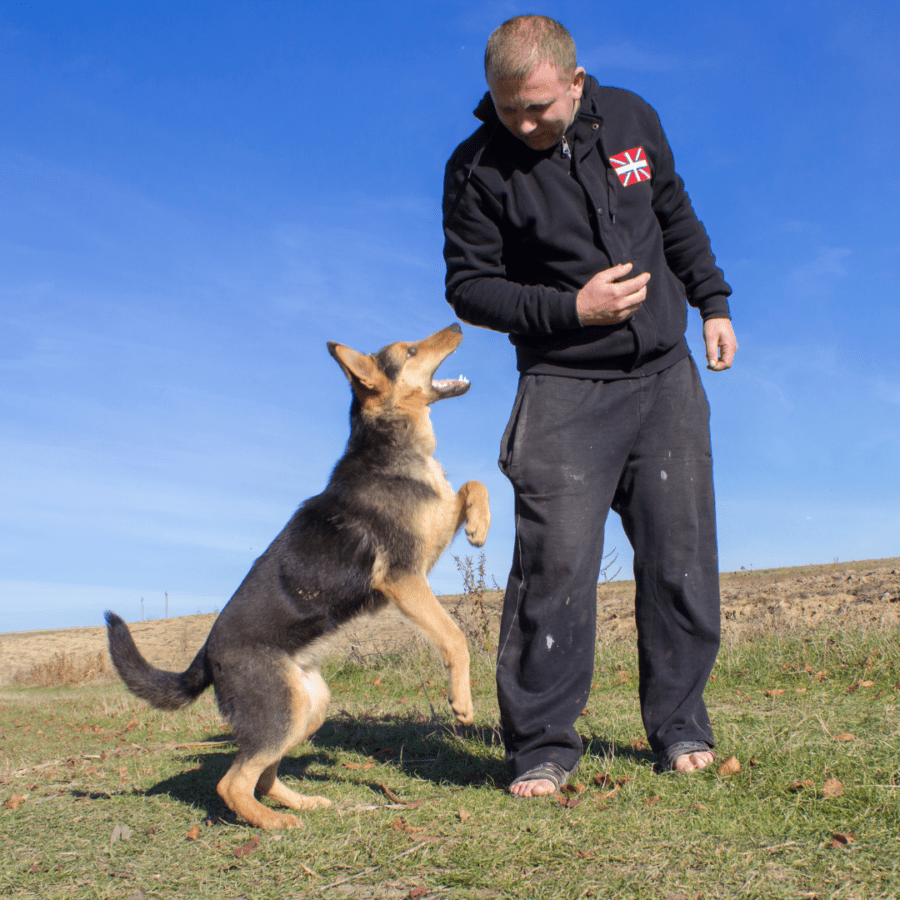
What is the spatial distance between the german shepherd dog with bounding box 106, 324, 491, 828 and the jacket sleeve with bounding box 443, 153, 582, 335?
103cm

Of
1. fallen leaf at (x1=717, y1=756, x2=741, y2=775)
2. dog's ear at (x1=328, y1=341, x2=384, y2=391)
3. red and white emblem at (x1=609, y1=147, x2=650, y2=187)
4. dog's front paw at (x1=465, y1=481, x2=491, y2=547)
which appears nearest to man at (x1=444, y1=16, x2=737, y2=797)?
red and white emblem at (x1=609, y1=147, x2=650, y2=187)

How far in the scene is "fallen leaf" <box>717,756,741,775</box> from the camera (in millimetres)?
3225

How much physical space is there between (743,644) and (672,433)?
3361 mm

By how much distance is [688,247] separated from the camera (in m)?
3.86

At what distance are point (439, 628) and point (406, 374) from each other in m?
1.64

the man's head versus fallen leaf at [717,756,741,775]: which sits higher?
the man's head

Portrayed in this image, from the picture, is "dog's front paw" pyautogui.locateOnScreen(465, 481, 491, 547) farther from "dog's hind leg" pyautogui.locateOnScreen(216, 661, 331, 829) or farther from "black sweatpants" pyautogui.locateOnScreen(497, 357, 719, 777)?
"dog's hind leg" pyautogui.locateOnScreen(216, 661, 331, 829)

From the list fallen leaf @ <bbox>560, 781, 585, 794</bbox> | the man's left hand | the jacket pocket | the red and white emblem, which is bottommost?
fallen leaf @ <bbox>560, 781, 585, 794</bbox>

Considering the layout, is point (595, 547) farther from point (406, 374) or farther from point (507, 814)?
point (406, 374)

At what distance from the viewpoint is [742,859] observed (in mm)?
2432

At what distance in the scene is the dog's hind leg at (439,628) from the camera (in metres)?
3.46

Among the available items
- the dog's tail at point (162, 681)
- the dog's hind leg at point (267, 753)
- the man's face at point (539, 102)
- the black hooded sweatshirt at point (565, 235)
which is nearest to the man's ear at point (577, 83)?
the man's face at point (539, 102)

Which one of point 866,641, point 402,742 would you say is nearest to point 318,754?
point 402,742

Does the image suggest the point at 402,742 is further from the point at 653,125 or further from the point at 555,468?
the point at 653,125
